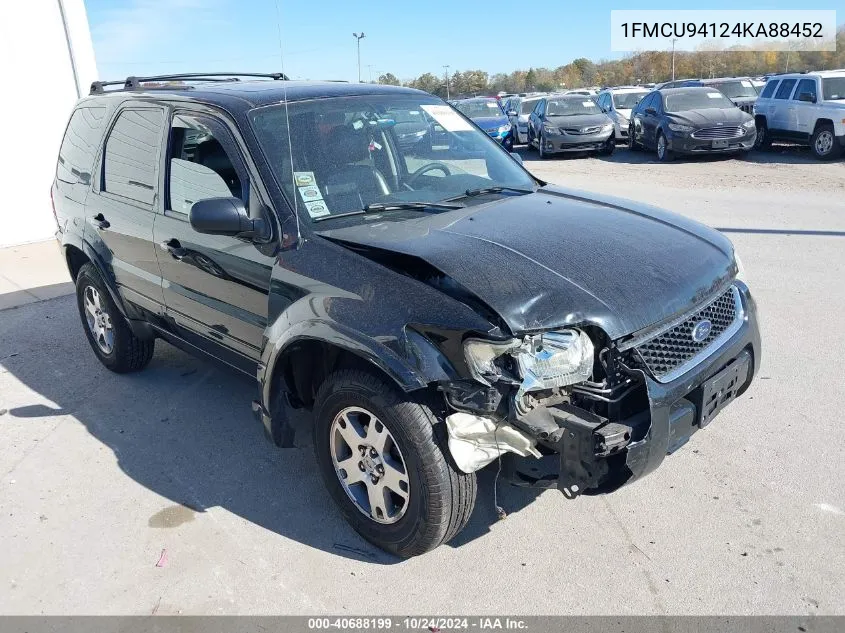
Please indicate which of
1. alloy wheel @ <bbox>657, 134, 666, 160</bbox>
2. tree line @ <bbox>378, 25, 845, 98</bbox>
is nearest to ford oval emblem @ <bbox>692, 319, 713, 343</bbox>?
alloy wheel @ <bbox>657, 134, 666, 160</bbox>

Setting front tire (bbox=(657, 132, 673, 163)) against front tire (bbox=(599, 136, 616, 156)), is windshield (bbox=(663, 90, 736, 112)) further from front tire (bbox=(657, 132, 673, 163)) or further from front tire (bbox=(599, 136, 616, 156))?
front tire (bbox=(599, 136, 616, 156))

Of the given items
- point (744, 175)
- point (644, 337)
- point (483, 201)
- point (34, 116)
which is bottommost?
point (744, 175)

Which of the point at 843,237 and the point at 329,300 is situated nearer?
the point at 329,300

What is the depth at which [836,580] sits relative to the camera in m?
2.85

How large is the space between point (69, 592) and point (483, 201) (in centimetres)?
265

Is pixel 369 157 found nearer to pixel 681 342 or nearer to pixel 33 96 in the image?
pixel 681 342

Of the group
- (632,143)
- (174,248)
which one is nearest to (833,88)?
(632,143)

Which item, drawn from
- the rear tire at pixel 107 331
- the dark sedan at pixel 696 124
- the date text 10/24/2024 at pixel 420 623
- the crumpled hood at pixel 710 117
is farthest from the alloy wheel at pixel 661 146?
the date text 10/24/2024 at pixel 420 623

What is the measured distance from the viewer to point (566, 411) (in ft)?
8.89

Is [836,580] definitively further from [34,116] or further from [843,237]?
[34,116]

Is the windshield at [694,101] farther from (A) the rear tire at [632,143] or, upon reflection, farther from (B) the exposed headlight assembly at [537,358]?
(B) the exposed headlight assembly at [537,358]

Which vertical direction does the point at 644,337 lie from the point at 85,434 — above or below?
above

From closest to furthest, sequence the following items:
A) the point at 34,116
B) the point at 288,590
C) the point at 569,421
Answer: the point at 569,421, the point at 288,590, the point at 34,116

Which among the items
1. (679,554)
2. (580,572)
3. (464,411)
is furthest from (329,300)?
(679,554)
